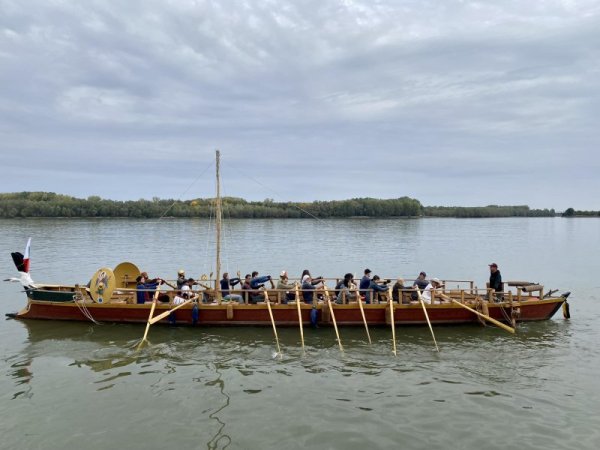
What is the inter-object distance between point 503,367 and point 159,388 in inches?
384

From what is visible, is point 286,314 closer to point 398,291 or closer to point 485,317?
point 398,291

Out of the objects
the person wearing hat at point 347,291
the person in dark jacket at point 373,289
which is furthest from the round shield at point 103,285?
the person in dark jacket at point 373,289

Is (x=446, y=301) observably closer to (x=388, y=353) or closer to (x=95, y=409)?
(x=388, y=353)

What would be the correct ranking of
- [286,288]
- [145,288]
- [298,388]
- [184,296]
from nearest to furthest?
[298,388] → [286,288] → [145,288] → [184,296]

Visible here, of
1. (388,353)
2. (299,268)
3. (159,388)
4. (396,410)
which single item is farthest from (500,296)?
(299,268)

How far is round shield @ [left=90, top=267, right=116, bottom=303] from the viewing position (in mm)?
17219

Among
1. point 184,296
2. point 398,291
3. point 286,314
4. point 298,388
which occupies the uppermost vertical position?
point 398,291

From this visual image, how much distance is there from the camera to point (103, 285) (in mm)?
17250

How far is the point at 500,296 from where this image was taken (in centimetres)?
1812

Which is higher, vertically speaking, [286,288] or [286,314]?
[286,288]

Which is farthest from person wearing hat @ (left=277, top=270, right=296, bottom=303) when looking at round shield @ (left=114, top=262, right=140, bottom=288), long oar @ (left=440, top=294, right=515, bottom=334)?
round shield @ (left=114, top=262, right=140, bottom=288)

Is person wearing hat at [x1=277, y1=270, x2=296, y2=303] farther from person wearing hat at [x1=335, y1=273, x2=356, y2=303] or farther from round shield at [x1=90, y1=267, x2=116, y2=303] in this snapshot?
round shield at [x1=90, y1=267, x2=116, y2=303]

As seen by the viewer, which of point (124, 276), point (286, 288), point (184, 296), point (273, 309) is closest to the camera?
point (273, 309)

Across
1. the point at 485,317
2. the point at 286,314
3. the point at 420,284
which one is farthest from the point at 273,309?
the point at 485,317
